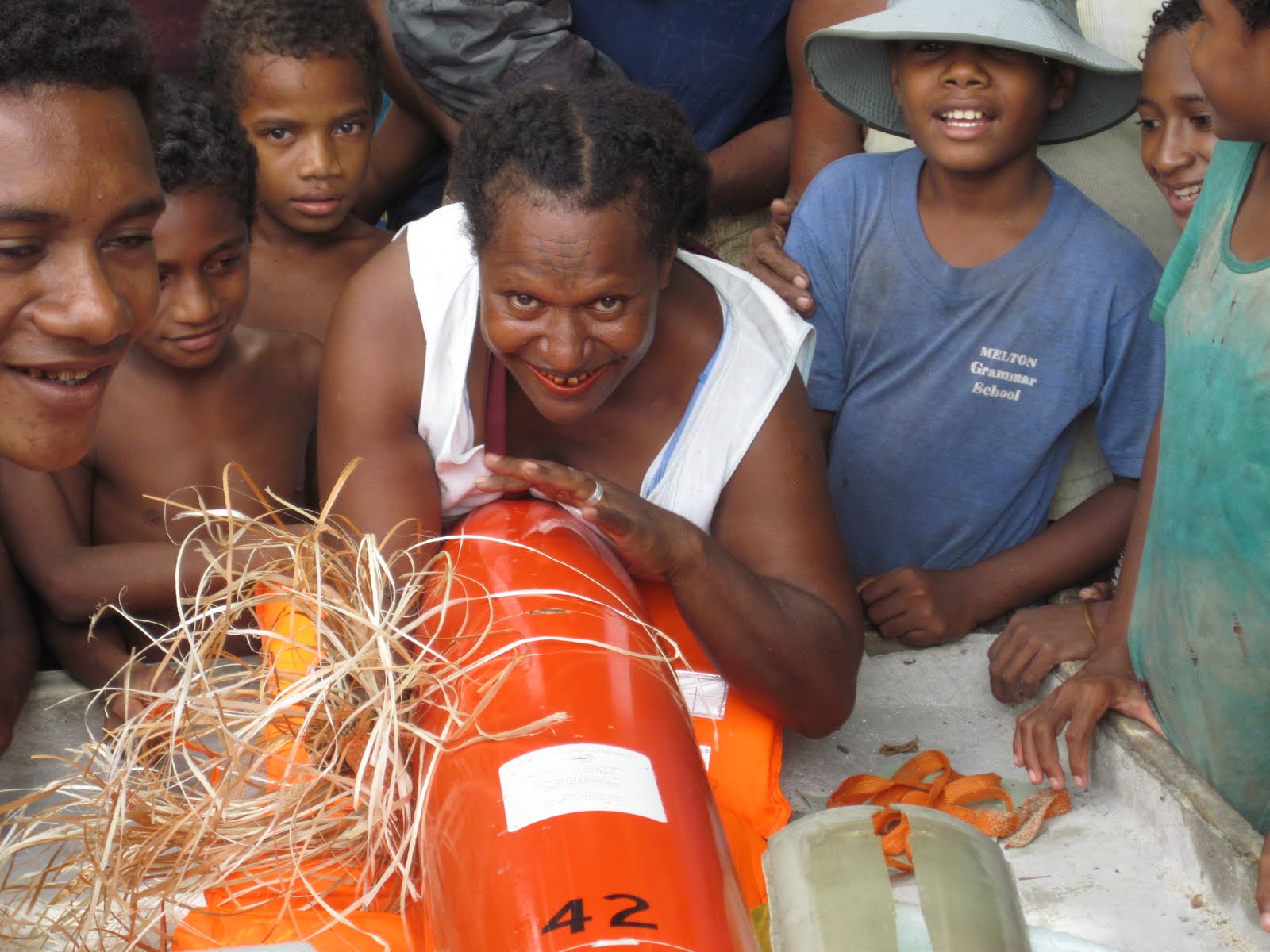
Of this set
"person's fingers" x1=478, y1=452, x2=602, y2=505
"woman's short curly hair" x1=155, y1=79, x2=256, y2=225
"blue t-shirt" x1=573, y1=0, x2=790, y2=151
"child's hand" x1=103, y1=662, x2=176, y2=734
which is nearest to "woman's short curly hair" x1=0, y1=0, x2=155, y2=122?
"person's fingers" x1=478, y1=452, x2=602, y2=505

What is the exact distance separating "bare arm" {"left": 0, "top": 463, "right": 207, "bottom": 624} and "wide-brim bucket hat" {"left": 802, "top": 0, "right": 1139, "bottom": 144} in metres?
1.73

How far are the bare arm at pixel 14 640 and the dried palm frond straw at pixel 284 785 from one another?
0.69 m

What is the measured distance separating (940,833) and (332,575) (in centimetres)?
108

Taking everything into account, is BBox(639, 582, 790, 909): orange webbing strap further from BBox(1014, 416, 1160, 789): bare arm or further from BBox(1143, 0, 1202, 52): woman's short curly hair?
BBox(1143, 0, 1202, 52): woman's short curly hair

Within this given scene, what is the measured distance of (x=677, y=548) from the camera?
7.17ft

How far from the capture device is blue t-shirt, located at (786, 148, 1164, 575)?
2.96m

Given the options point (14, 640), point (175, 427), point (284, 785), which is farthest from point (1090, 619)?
point (14, 640)

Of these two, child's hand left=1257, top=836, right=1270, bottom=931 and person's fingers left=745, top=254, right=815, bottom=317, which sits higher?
person's fingers left=745, top=254, right=815, bottom=317

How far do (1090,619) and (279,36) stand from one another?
7.41ft

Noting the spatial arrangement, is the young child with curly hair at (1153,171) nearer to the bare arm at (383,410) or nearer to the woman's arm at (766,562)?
the woman's arm at (766,562)

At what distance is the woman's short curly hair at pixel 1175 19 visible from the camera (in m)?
2.83

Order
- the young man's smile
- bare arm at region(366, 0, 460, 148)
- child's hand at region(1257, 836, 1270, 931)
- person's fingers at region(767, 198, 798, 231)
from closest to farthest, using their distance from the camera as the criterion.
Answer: the young man's smile
child's hand at region(1257, 836, 1270, 931)
person's fingers at region(767, 198, 798, 231)
bare arm at region(366, 0, 460, 148)

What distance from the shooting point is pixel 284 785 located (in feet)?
6.29

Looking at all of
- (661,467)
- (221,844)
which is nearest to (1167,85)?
(661,467)
